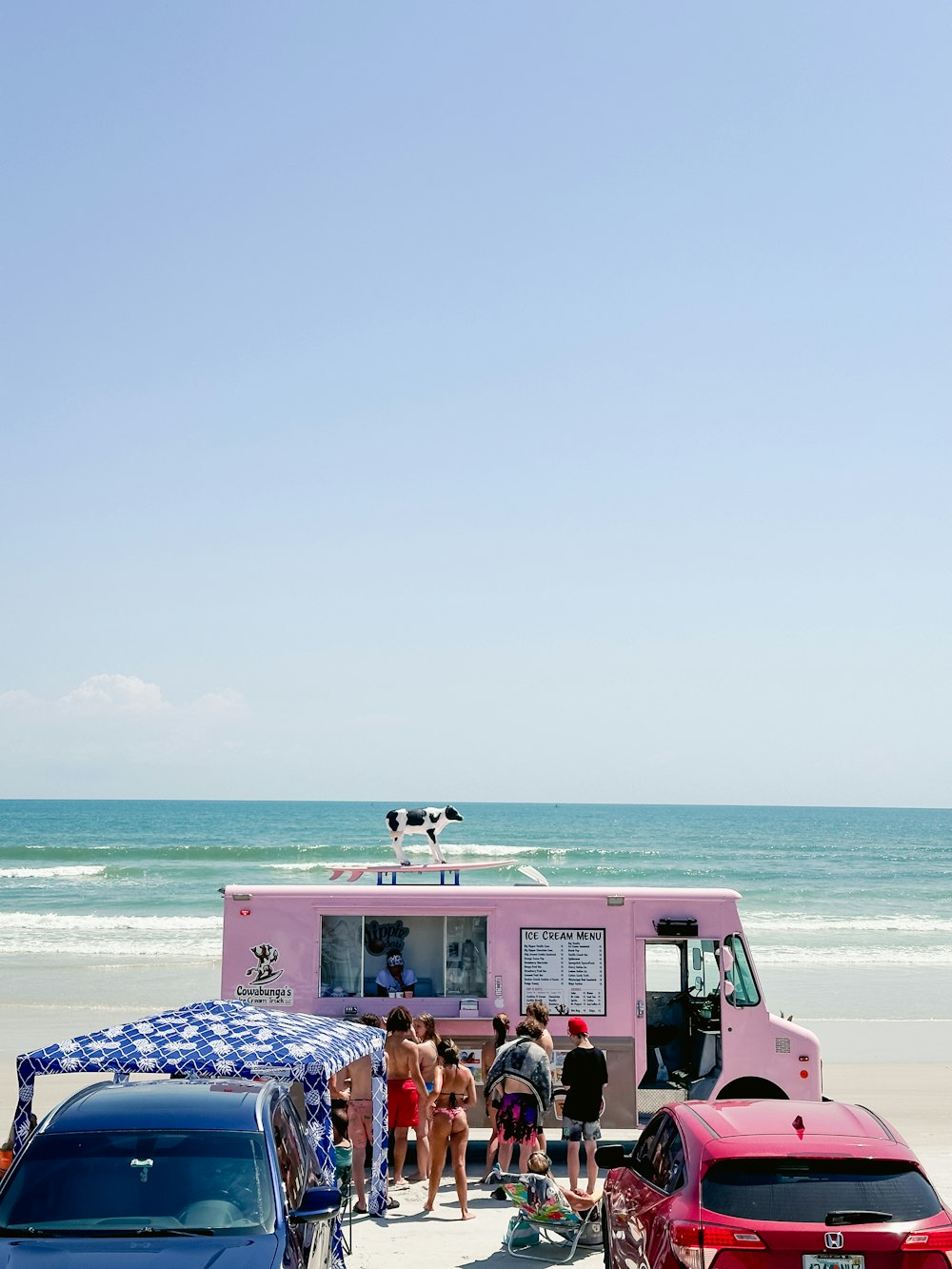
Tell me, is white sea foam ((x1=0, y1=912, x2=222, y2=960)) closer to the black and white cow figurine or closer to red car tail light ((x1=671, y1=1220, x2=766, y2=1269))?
the black and white cow figurine

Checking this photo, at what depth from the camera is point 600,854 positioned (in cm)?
6184

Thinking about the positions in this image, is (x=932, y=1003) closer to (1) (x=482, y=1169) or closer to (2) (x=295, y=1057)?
(1) (x=482, y=1169)

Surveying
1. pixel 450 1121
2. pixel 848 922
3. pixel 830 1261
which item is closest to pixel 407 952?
pixel 450 1121

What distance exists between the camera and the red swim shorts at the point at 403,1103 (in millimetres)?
11070

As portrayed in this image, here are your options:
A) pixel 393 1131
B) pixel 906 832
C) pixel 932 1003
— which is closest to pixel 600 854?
pixel 932 1003

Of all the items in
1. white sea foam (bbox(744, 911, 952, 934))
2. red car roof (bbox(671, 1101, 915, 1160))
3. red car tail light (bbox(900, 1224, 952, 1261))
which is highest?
red car roof (bbox(671, 1101, 915, 1160))

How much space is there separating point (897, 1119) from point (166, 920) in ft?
84.1

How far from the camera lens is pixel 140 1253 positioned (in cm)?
547

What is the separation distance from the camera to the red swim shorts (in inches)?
436

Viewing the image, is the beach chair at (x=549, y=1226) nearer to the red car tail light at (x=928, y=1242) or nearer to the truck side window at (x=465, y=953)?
the truck side window at (x=465, y=953)

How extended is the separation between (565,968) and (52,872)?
142 ft

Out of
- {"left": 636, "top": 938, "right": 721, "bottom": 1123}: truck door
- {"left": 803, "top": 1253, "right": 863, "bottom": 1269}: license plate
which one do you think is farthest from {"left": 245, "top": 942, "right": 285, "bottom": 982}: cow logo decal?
{"left": 803, "top": 1253, "right": 863, "bottom": 1269}: license plate

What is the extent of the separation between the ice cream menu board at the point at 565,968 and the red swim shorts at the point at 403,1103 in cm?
159

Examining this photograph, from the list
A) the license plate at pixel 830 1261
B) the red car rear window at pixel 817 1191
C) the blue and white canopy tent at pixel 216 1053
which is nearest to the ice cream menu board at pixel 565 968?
the blue and white canopy tent at pixel 216 1053
